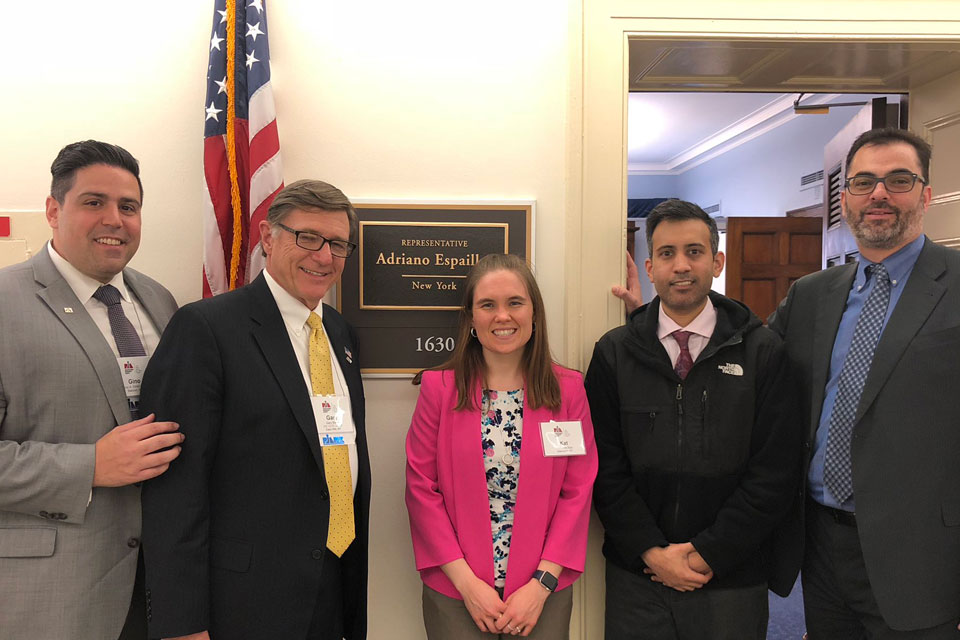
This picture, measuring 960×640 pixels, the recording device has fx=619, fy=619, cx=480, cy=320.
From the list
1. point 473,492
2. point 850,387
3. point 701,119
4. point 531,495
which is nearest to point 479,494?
point 473,492

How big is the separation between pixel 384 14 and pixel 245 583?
75.1 inches

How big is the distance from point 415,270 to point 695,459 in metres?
1.15

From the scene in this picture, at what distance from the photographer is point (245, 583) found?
157 cm

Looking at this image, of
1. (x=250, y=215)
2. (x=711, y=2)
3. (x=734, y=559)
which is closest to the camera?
(x=734, y=559)

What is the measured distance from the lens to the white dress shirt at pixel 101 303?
5.37 ft

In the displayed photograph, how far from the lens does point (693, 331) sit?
2.03 metres

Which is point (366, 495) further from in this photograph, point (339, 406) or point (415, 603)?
point (415, 603)

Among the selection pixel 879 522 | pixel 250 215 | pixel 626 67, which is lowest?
pixel 879 522

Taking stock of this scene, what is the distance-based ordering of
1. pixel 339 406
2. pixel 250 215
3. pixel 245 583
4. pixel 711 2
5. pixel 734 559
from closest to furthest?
pixel 245 583, pixel 339 406, pixel 734 559, pixel 250 215, pixel 711 2

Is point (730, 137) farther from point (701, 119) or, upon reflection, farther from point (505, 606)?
point (505, 606)

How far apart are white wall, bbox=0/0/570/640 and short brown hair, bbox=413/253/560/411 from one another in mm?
312

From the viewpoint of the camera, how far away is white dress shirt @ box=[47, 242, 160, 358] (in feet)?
5.37

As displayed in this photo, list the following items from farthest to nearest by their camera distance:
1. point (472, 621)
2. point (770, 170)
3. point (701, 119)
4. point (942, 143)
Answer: point (701, 119) → point (770, 170) → point (942, 143) → point (472, 621)

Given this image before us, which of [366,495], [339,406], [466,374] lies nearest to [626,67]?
[466,374]
